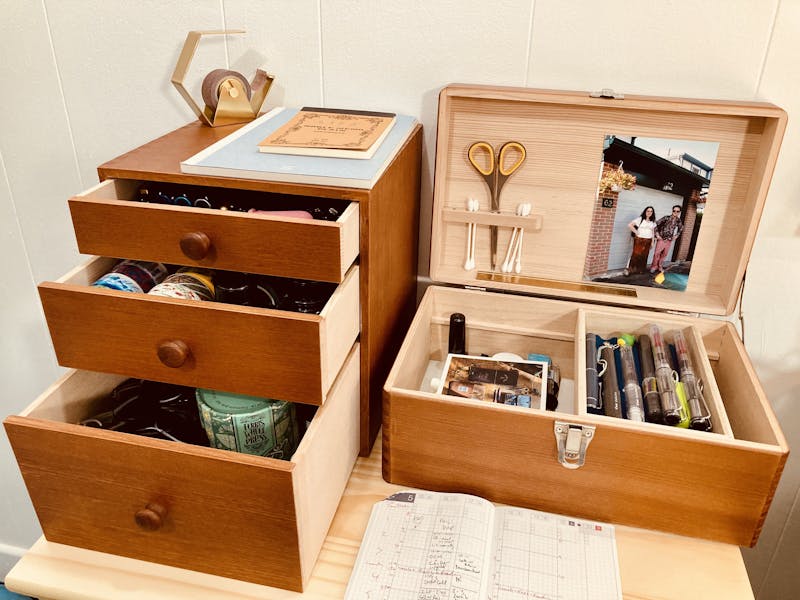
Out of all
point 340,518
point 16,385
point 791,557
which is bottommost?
point 791,557

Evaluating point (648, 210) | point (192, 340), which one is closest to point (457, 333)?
point (648, 210)

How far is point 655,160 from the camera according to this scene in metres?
1.03

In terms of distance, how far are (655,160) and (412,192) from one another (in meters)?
0.39

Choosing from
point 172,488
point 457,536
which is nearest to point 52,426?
point 172,488

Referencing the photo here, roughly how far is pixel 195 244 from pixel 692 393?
0.72m

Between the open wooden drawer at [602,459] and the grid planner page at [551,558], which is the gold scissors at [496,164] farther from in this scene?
the grid planner page at [551,558]

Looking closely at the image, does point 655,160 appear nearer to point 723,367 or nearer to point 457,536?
point 723,367

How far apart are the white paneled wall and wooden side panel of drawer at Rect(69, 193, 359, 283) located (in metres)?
0.38

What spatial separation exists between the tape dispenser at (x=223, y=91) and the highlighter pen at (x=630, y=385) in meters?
0.72

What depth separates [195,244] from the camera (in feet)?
2.63

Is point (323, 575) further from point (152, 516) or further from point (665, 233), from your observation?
point (665, 233)

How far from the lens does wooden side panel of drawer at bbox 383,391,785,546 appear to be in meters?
0.82

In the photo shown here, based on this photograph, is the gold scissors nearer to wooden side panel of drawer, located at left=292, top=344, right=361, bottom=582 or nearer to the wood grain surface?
A: the wood grain surface

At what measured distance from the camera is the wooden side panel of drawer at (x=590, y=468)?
0.82m
